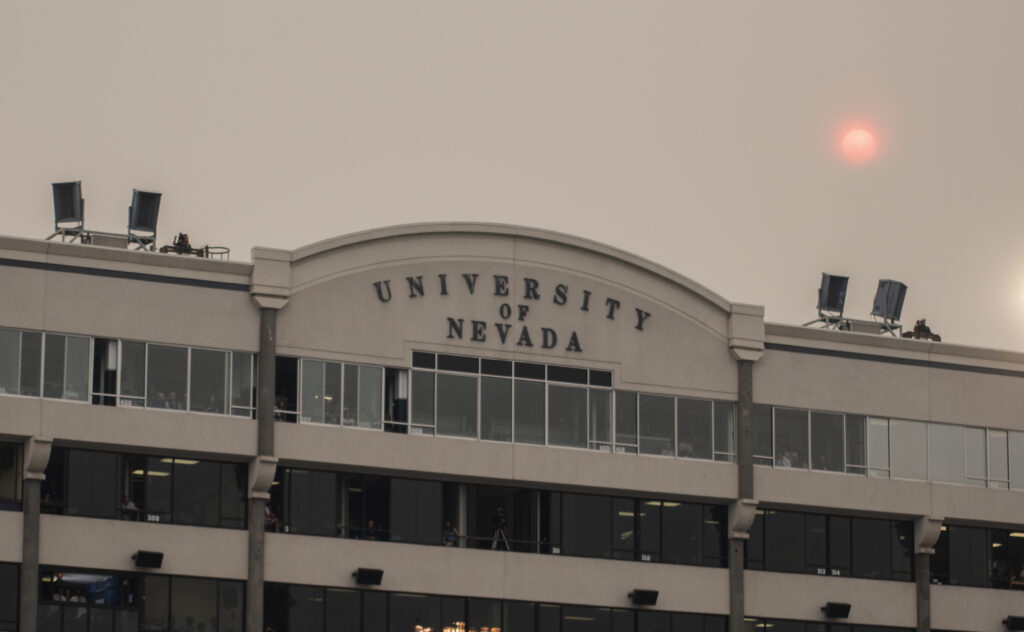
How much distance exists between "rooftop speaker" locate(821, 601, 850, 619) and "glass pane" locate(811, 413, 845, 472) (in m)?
5.03

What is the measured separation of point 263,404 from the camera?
60281mm

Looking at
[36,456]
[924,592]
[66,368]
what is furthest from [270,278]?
[924,592]

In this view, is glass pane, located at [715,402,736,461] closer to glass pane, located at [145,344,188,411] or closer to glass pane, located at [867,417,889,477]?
glass pane, located at [867,417,889,477]

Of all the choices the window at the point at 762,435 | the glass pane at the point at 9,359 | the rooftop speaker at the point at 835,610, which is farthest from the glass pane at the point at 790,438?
the glass pane at the point at 9,359

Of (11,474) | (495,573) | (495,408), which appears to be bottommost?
(495,573)

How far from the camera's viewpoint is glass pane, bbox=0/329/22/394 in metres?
57.6

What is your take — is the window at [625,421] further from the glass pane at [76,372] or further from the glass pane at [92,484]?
the glass pane at [76,372]

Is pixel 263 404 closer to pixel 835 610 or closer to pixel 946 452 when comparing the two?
pixel 835 610

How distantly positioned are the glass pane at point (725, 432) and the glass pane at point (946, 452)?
8.66m

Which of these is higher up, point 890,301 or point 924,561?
point 890,301

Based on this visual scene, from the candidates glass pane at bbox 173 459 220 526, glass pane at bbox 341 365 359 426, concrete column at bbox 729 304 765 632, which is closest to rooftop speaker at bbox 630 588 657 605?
concrete column at bbox 729 304 765 632

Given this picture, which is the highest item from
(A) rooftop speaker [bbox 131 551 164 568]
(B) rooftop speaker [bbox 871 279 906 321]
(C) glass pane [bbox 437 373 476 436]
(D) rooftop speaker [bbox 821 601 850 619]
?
(B) rooftop speaker [bbox 871 279 906 321]

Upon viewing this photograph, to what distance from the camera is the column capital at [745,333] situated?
67.7 m

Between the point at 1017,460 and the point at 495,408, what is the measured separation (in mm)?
22116
